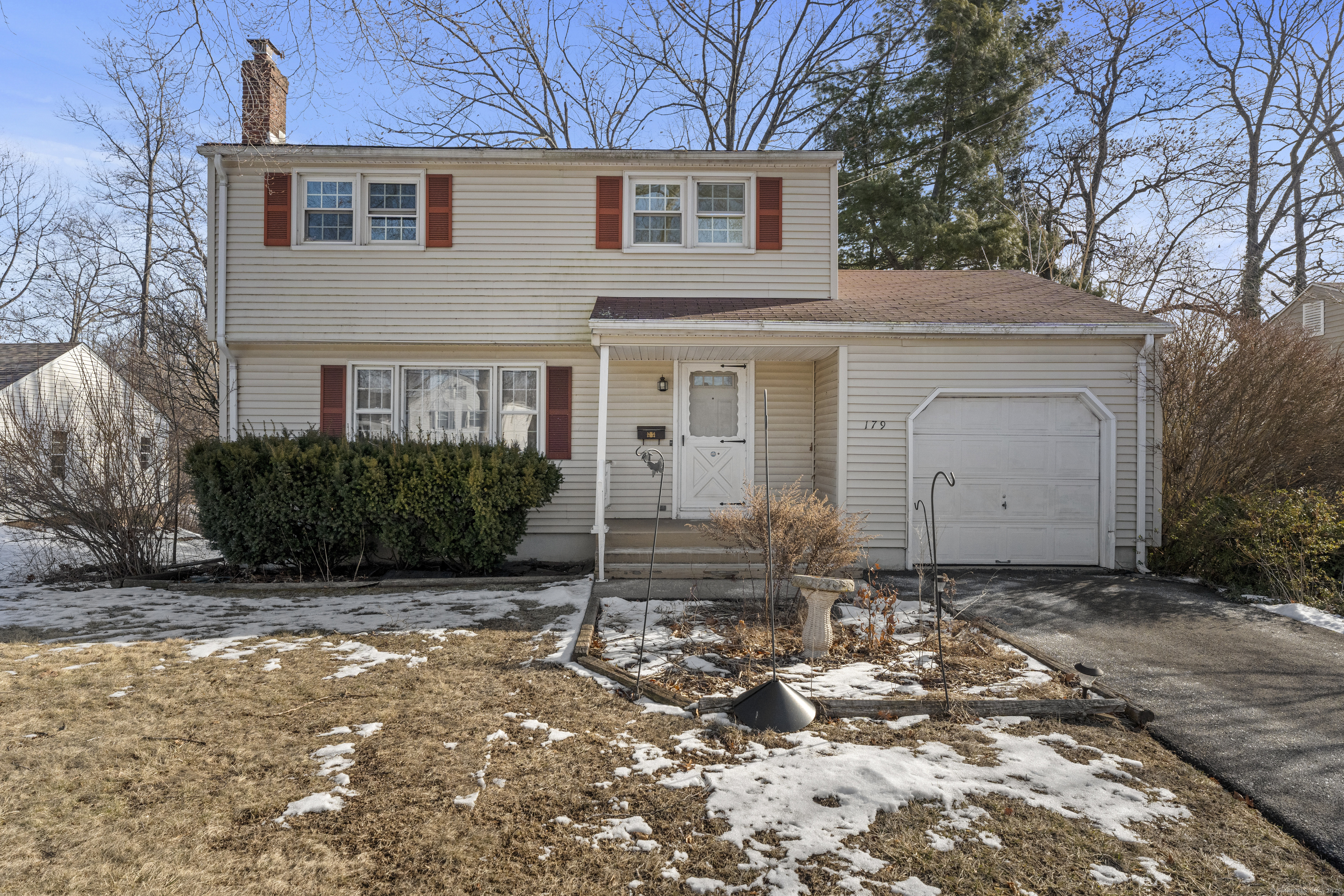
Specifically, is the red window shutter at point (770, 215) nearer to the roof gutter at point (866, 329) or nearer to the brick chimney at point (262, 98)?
the roof gutter at point (866, 329)

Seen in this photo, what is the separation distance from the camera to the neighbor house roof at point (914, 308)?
7.92m

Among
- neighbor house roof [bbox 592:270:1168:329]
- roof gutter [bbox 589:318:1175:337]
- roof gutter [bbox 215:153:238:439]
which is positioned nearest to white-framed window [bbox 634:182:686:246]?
neighbor house roof [bbox 592:270:1168:329]

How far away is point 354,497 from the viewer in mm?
7477

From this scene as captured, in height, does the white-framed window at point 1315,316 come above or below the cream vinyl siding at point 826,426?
above

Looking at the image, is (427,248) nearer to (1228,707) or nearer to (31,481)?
(31,481)

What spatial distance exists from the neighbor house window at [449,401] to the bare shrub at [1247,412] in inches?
327

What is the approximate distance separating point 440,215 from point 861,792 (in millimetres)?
8382

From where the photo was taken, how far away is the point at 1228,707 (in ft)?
13.6

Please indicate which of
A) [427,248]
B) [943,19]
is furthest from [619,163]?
[943,19]

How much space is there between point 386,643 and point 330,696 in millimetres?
1173

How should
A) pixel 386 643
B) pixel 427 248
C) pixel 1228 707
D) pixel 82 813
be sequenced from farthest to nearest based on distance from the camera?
pixel 427 248, pixel 386 643, pixel 1228 707, pixel 82 813

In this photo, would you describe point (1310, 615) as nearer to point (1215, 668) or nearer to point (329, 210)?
point (1215, 668)

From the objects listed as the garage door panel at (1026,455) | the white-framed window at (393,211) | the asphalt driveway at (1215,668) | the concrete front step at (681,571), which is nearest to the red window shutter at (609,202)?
the white-framed window at (393,211)

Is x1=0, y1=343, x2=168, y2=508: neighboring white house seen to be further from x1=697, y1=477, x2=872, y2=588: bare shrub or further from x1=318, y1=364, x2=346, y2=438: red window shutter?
x1=697, y1=477, x2=872, y2=588: bare shrub
